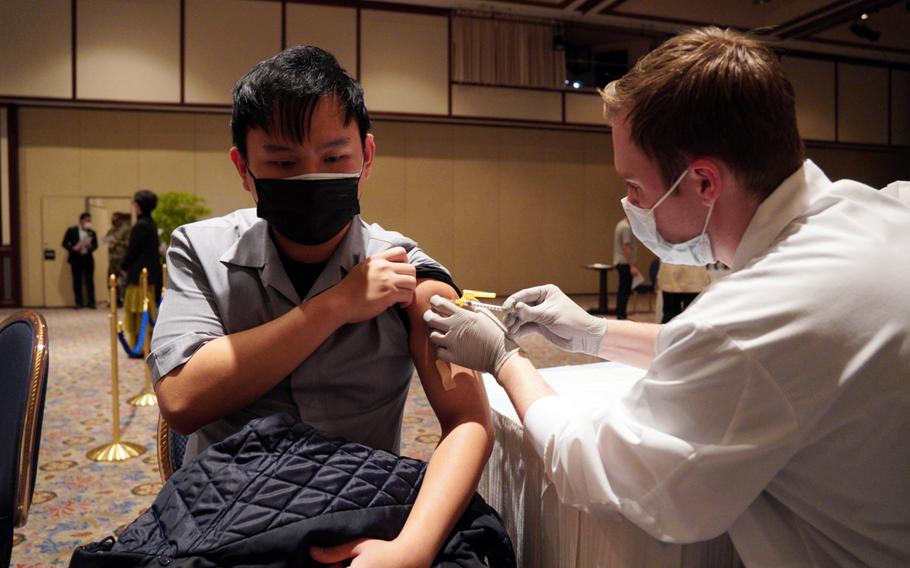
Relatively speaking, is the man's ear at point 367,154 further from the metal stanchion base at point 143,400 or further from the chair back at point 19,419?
the metal stanchion base at point 143,400

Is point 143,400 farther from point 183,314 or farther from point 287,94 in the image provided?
point 287,94

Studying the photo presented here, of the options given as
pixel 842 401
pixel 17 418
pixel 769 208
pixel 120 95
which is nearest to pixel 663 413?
pixel 842 401

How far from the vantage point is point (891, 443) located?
2.86ft

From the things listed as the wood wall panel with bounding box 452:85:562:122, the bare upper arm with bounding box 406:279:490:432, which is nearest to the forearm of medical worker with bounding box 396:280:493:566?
the bare upper arm with bounding box 406:279:490:432

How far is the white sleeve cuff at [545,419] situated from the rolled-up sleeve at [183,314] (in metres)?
0.56

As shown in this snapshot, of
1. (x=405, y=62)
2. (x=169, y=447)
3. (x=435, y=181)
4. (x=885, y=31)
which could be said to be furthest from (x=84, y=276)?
(x=885, y=31)

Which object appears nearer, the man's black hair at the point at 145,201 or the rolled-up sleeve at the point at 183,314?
the rolled-up sleeve at the point at 183,314

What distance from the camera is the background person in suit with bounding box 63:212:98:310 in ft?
30.8

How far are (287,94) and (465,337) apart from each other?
0.53 m

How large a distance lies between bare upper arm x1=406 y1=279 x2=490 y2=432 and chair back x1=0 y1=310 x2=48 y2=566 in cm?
68

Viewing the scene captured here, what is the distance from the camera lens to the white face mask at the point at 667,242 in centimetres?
111

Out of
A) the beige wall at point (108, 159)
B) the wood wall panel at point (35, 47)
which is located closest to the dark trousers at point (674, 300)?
the beige wall at point (108, 159)

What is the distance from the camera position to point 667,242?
3.83 feet

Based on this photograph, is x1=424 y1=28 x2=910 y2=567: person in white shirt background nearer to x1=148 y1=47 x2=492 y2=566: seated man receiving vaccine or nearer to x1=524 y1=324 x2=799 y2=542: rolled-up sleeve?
x1=524 y1=324 x2=799 y2=542: rolled-up sleeve
